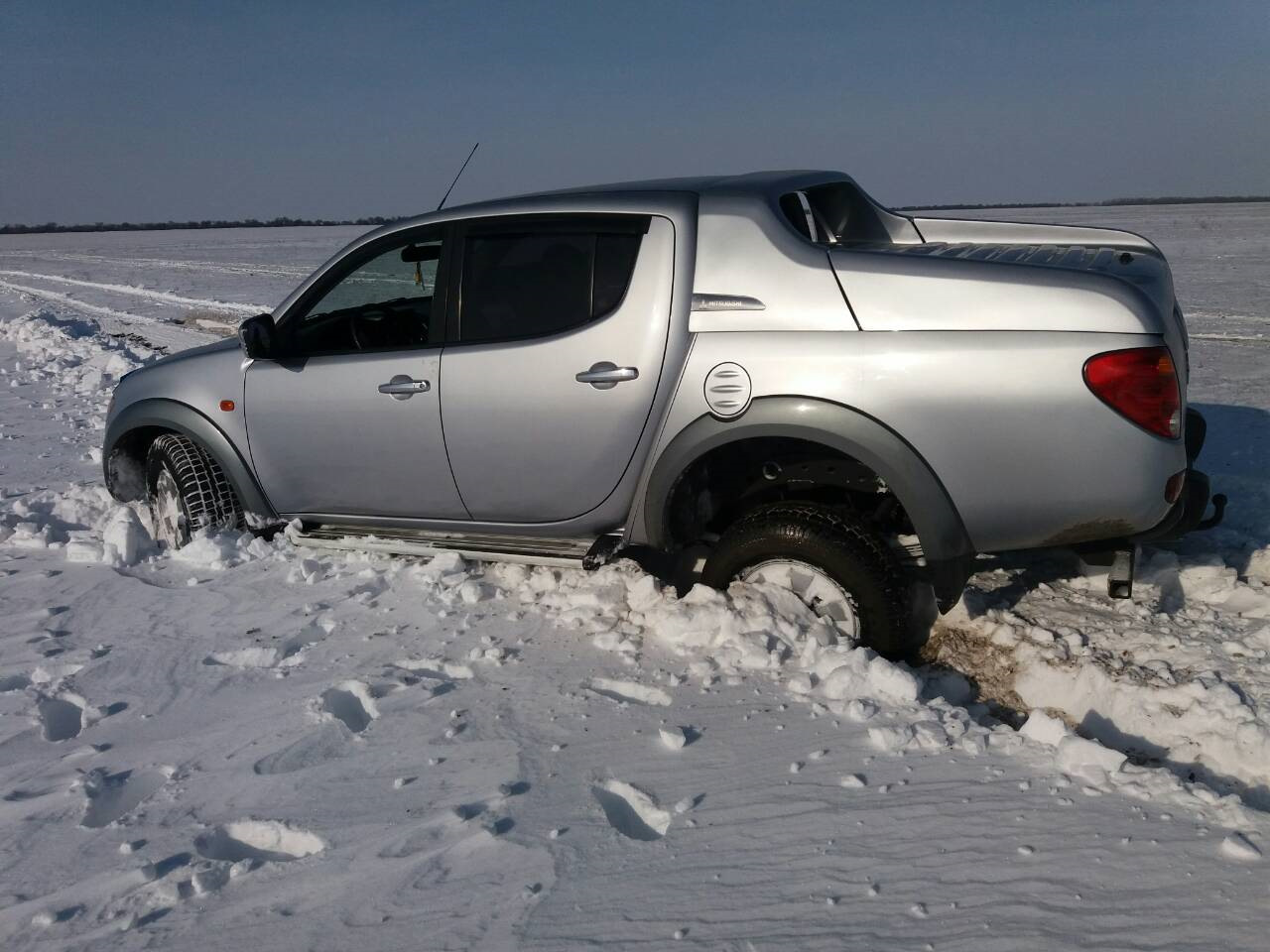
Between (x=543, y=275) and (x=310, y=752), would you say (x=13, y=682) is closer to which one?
(x=310, y=752)

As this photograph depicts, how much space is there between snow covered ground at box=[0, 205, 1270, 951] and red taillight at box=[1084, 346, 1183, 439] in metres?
0.90

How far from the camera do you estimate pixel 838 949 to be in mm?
2275

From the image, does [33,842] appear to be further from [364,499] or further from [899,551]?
[899,551]

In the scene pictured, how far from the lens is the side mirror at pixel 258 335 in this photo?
→ 4602 mm

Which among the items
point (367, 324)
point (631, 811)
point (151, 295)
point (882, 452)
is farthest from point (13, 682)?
point (151, 295)

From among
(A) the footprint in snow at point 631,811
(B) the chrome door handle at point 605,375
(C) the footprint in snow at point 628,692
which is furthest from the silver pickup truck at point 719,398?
(A) the footprint in snow at point 631,811

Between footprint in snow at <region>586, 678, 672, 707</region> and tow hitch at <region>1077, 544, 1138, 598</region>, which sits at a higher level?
tow hitch at <region>1077, 544, 1138, 598</region>

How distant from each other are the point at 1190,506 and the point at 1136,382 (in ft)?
2.40

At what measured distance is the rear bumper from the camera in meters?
3.47

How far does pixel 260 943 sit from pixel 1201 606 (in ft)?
11.6

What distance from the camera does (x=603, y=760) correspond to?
3137 mm

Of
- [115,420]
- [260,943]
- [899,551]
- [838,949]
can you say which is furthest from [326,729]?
[115,420]

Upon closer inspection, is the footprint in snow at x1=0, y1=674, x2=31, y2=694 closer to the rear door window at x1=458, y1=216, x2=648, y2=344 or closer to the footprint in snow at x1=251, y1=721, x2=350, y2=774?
the footprint in snow at x1=251, y1=721, x2=350, y2=774

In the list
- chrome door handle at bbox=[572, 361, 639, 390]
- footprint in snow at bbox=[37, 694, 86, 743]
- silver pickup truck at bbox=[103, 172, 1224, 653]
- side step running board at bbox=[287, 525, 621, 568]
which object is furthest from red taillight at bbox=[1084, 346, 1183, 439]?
A: footprint in snow at bbox=[37, 694, 86, 743]
